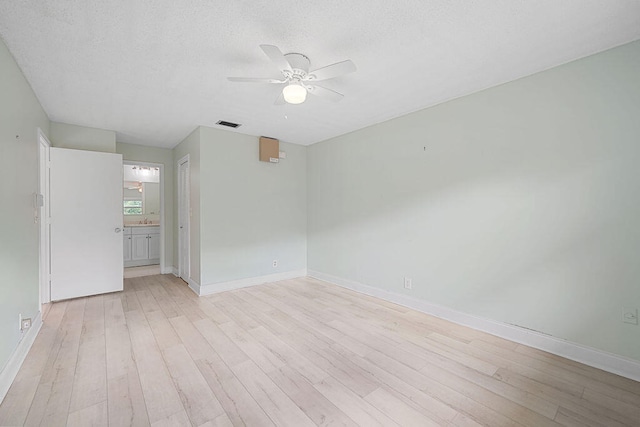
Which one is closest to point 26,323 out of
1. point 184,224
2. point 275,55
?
point 184,224

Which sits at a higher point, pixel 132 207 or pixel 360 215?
pixel 132 207

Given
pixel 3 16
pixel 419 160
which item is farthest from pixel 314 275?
pixel 3 16

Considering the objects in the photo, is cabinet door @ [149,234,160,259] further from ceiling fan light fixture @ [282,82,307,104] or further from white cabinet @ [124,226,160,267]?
ceiling fan light fixture @ [282,82,307,104]

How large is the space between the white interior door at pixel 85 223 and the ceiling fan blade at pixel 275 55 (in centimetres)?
337

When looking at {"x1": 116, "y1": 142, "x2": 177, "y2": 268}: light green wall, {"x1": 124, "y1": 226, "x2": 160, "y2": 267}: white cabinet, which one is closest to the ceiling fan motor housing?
{"x1": 116, "y1": 142, "x2": 177, "y2": 268}: light green wall

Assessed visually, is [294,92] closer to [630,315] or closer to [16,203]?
[16,203]

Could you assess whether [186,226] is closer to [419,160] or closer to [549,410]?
[419,160]

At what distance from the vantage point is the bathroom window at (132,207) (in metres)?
6.47

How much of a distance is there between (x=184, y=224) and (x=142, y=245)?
6.91ft

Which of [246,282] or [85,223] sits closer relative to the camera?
[85,223]

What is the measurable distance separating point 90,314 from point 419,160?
4342 millimetres

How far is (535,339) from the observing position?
2387 millimetres

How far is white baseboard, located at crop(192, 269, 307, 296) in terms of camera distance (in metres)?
3.91

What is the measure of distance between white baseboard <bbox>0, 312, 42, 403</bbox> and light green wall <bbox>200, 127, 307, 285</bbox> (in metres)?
1.67
